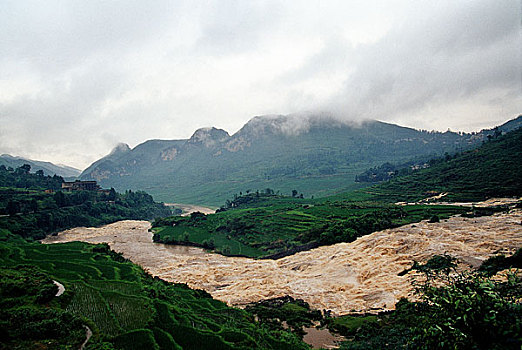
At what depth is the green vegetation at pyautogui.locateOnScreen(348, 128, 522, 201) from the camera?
6662 cm

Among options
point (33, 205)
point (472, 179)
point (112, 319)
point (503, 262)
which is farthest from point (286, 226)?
point (33, 205)

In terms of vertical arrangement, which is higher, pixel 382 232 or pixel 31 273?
pixel 31 273

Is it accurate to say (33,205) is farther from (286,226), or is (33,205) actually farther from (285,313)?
(285,313)

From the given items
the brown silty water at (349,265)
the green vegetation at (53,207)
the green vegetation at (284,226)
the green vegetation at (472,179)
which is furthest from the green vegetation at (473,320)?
the green vegetation at (53,207)

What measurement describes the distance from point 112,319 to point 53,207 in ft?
258

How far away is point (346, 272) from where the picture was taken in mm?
36156

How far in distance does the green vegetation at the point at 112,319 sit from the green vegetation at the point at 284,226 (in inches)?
1229

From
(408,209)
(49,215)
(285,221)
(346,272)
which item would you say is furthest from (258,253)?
(49,215)

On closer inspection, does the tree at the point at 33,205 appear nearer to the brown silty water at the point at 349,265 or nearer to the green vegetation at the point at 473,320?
the brown silty water at the point at 349,265

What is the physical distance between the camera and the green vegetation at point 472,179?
6662cm

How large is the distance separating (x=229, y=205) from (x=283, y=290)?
269ft

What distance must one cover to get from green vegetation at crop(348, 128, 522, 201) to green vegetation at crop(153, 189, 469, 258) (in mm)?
15165

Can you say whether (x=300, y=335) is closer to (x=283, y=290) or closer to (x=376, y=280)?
(x=283, y=290)

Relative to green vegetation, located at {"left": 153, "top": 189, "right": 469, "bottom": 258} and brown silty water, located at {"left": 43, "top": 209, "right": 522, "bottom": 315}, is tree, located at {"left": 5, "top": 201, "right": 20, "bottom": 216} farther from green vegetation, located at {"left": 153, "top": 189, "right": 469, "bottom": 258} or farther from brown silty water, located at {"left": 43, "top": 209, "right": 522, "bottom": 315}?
brown silty water, located at {"left": 43, "top": 209, "right": 522, "bottom": 315}
